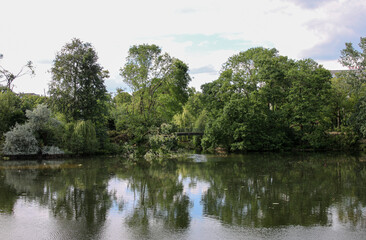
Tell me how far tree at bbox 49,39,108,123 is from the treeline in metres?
0.09

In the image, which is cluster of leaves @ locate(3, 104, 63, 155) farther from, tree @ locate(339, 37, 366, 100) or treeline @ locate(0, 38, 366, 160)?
tree @ locate(339, 37, 366, 100)

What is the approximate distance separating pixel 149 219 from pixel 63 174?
30.6 feet

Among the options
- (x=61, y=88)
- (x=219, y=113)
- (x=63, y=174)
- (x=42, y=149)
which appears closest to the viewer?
(x=63, y=174)

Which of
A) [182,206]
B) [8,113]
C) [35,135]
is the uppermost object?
[8,113]

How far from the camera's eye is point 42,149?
82.2 feet

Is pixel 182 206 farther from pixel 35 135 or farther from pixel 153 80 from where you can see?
pixel 153 80

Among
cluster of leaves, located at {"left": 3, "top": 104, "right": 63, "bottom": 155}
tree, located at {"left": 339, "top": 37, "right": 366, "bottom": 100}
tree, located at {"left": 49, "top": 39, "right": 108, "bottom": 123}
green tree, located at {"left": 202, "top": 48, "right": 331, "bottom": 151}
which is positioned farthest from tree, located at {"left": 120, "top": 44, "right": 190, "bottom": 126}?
tree, located at {"left": 339, "top": 37, "right": 366, "bottom": 100}

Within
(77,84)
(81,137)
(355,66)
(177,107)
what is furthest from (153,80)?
(355,66)

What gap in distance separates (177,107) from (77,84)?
A: 13.2 metres

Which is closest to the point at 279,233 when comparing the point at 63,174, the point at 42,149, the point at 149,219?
the point at 149,219

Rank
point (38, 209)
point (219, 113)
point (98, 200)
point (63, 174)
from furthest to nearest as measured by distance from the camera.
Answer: point (219, 113) < point (63, 174) < point (98, 200) < point (38, 209)

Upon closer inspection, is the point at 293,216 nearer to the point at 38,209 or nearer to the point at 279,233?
the point at 279,233

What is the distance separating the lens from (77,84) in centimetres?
2897

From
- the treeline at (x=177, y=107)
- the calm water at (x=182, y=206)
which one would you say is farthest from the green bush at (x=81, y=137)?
the calm water at (x=182, y=206)
